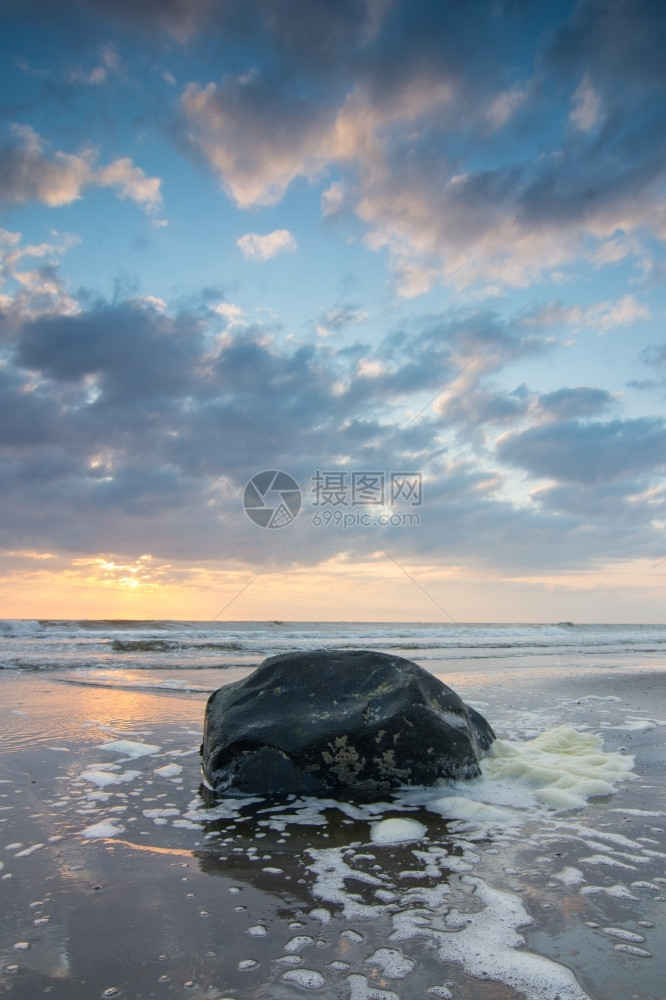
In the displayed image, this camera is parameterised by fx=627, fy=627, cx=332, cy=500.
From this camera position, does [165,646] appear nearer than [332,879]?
No

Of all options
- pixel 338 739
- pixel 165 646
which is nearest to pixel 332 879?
pixel 338 739

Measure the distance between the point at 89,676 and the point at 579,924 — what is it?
10791 millimetres

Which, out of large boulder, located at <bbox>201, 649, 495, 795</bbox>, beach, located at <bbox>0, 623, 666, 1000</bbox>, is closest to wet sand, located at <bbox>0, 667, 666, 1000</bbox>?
beach, located at <bbox>0, 623, 666, 1000</bbox>

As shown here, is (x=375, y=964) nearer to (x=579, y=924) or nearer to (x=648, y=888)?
(x=579, y=924)

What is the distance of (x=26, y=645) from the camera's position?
61.1 feet

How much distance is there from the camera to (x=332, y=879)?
2846 mm

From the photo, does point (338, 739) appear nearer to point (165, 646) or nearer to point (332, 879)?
point (332, 879)

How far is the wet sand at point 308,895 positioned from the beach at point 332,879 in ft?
0.03

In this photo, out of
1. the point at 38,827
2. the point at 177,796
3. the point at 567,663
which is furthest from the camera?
the point at 567,663

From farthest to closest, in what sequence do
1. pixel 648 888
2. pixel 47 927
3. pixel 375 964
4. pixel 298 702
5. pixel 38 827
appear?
pixel 298 702, pixel 38 827, pixel 648 888, pixel 47 927, pixel 375 964

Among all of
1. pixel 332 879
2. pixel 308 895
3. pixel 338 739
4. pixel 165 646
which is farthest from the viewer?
pixel 165 646

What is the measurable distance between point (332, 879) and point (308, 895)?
21 cm

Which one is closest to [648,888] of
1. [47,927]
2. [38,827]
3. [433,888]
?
[433,888]

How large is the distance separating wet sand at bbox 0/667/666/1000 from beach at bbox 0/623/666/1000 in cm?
1
